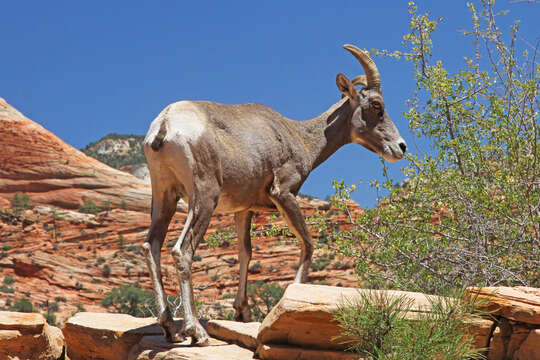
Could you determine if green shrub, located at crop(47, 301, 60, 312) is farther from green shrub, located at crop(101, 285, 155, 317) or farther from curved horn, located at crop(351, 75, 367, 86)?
curved horn, located at crop(351, 75, 367, 86)

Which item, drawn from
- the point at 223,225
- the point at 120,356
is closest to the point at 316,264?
the point at 223,225

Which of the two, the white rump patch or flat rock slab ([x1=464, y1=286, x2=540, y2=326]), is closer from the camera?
flat rock slab ([x1=464, y1=286, x2=540, y2=326])

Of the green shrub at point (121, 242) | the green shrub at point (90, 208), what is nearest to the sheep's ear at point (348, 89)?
the green shrub at point (121, 242)

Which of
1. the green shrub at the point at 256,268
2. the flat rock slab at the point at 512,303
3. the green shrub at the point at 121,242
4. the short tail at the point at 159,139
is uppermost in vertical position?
the green shrub at the point at 121,242

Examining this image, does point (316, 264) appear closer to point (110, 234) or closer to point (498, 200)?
point (110, 234)

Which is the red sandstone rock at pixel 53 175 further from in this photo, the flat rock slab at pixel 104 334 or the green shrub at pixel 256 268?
the flat rock slab at pixel 104 334

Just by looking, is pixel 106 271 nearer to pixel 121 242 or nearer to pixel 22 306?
pixel 121 242

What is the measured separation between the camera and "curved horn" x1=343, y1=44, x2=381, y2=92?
27.6ft

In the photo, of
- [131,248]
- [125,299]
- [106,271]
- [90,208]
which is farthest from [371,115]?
[90,208]

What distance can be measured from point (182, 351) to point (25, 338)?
2.90 metres

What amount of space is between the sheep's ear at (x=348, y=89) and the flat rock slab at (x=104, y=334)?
3.82m

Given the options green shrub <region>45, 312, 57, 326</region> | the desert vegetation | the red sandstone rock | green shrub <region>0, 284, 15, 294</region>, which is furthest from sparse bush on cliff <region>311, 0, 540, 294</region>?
the red sandstone rock

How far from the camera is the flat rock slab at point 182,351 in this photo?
645cm

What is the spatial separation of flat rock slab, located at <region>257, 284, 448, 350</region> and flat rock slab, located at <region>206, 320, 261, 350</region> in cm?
60
